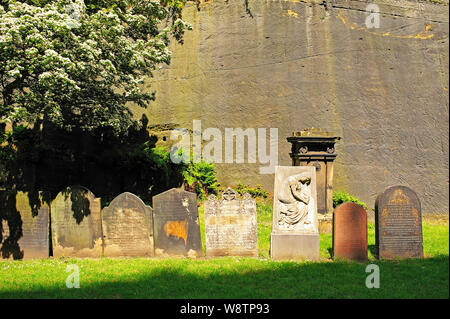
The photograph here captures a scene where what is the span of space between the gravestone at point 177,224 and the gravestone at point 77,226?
1.24 metres

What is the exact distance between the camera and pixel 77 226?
294 inches

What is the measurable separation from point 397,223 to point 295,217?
1.93 metres

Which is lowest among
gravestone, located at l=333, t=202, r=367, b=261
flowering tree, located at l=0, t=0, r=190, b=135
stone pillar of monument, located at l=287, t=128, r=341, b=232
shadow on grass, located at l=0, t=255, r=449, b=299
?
shadow on grass, located at l=0, t=255, r=449, b=299

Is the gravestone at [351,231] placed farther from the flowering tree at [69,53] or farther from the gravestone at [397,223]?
the flowering tree at [69,53]

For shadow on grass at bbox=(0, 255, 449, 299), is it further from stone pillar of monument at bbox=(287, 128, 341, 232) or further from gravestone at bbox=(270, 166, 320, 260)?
stone pillar of monument at bbox=(287, 128, 341, 232)

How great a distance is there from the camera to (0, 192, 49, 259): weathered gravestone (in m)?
7.37

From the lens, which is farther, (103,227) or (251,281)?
(103,227)

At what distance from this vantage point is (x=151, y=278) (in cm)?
603

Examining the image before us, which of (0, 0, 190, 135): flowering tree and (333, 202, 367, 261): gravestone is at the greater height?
(0, 0, 190, 135): flowering tree

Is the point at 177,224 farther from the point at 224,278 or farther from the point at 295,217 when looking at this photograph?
the point at 295,217

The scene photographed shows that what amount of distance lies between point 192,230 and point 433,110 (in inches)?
456

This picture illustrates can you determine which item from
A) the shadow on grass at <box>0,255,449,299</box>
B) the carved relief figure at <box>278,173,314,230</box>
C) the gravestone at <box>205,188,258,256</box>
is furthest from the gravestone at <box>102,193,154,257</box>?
the carved relief figure at <box>278,173,314,230</box>

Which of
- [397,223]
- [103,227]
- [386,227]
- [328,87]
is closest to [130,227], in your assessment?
[103,227]

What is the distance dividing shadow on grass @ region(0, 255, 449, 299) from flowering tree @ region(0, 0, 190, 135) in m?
3.25
